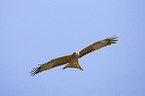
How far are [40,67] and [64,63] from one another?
1.35m

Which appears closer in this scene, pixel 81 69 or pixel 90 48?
pixel 81 69

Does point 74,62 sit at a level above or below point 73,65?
above

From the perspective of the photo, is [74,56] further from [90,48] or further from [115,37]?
[115,37]

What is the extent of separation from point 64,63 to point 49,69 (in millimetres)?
903

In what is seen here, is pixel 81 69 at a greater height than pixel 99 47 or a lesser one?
lesser

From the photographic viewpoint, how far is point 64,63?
40.5 ft

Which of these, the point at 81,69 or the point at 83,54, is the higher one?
the point at 83,54

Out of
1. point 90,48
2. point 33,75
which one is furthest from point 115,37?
point 33,75

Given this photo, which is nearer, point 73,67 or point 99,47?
point 73,67

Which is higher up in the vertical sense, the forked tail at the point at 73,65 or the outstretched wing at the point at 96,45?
the outstretched wing at the point at 96,45

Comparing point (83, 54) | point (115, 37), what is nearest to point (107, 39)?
point (115, 37)

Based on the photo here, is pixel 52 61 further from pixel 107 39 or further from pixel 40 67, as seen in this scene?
pixel 107 39

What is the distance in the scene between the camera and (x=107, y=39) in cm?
1266

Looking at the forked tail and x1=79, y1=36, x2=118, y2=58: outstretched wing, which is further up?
x1=79, y1=36, x2=118, y2=58: outstretched wing
